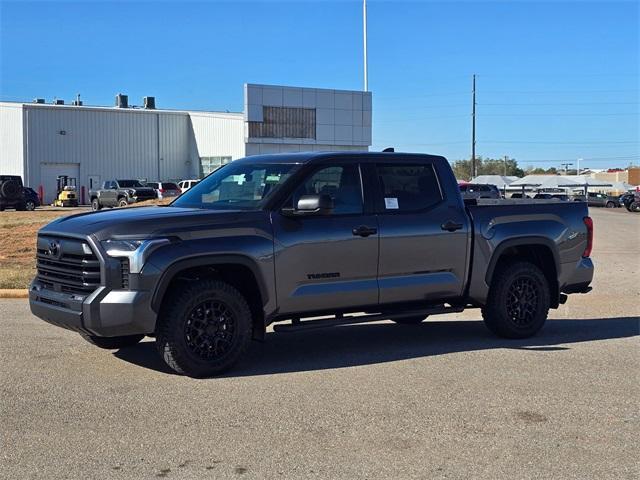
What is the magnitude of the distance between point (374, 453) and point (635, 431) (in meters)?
1.95

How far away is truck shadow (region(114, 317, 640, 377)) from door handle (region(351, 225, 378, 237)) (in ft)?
4.01

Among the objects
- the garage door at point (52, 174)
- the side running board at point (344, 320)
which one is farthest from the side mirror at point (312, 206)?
the garage door at point (52, 174)

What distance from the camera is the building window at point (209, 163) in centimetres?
6288

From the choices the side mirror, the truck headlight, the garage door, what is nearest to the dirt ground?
the side mirror

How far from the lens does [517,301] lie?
8508mm

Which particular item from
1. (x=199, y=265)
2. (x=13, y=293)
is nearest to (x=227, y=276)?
(x=199, y=265)

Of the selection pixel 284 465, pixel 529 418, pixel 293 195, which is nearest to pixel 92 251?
pixel 293 195

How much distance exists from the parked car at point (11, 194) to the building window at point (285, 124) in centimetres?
1509

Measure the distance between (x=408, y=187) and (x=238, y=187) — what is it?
1722mm

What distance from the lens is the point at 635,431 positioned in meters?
5.49

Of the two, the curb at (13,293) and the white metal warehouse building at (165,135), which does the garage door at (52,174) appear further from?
the curb at (13,293)

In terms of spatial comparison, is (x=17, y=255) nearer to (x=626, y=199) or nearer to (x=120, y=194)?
(x=120, y=194)

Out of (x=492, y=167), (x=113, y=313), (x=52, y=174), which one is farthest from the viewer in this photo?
(x=492, y=167)

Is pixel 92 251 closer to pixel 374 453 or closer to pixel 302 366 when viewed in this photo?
pixel 302 366
